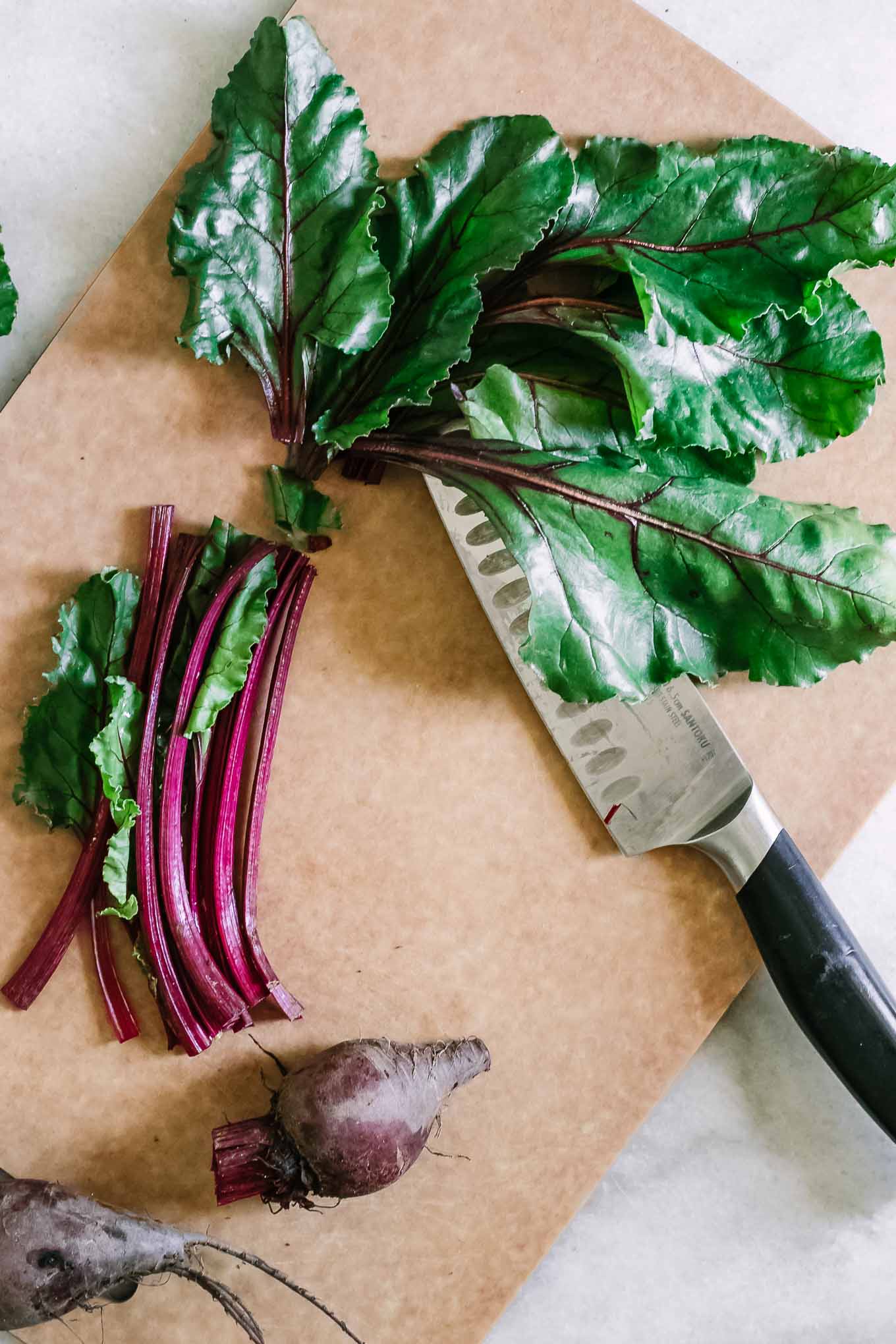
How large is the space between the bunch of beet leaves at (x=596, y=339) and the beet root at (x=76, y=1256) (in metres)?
0.92

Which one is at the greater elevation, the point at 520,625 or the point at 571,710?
the point at 520,625

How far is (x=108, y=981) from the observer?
4.62 ft

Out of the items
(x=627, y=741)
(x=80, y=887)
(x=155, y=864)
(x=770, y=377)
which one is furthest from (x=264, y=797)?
(x=770, y=377)

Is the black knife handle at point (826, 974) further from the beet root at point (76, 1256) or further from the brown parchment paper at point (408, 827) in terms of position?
the beet root at point (76, 1256)

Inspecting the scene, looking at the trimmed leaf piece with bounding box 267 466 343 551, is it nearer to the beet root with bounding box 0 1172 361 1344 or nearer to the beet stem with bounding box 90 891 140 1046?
the beet stem with bounding box 90 891 140 1046

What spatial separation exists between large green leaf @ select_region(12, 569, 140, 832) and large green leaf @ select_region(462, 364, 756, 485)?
0.56 m

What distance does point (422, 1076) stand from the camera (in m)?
1.38

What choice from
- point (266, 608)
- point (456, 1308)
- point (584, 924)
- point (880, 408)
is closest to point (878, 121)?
point (880, 408)

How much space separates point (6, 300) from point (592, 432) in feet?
2.81

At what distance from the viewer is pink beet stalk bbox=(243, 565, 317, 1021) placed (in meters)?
1.42

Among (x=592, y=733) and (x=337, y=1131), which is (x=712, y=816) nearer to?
(x=592, y=733)

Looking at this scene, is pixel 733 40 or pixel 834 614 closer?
pixel 834 614

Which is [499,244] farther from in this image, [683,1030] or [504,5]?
[683,1030]

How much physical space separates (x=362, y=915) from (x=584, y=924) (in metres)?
0.33
